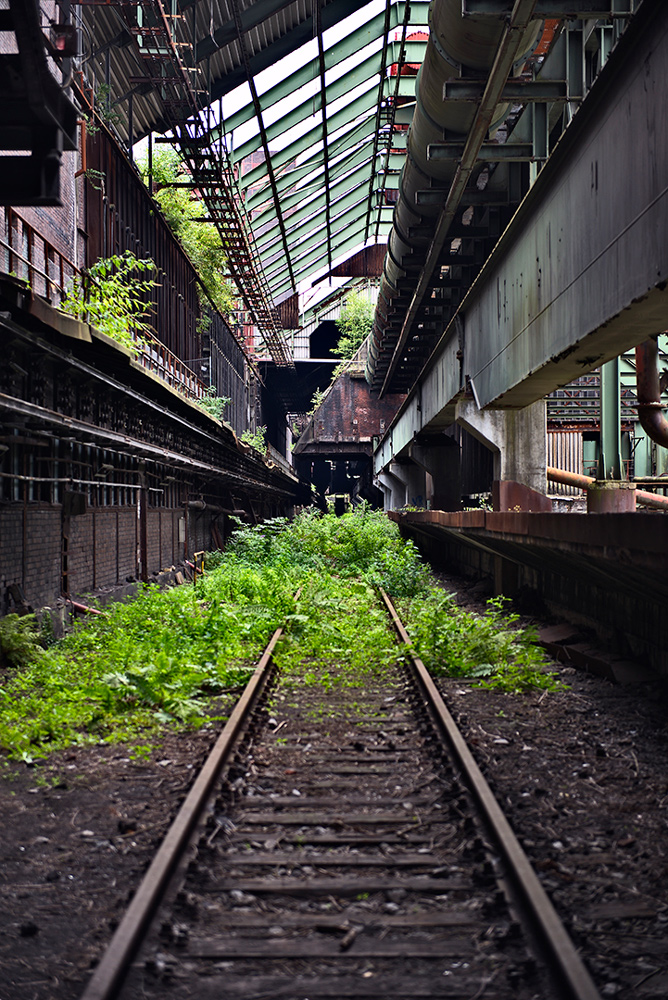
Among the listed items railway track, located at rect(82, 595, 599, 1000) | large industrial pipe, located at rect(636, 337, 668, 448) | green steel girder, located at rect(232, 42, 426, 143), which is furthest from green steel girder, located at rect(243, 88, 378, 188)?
railway track, located at rect(82, 595, 599, 1000)

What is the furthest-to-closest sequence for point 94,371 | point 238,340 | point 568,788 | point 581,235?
point 238,340 < point 94,371 < point 581,235 < point 568,788

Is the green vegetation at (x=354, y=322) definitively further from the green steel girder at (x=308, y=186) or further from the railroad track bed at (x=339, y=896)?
the railroad track bed at (x=339, y=896)

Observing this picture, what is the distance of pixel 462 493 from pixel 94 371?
14232 millimetres

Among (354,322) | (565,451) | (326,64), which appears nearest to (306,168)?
(326,64)

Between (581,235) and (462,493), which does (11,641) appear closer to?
(581,235)

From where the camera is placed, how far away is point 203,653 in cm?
866

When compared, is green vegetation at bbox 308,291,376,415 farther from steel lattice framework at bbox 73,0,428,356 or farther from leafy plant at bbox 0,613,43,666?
leafy plant at bbox 0,613,43,666

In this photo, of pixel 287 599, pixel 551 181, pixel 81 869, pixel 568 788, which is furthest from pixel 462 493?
pixel 81 869

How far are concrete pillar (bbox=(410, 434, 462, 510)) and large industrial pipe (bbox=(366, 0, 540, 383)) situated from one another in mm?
8288

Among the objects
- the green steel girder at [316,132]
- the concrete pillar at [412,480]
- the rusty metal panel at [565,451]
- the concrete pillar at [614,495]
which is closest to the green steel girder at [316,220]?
the green steel girder at [316,132]

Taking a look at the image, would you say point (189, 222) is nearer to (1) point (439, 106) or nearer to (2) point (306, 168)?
(2) point (306, 168)

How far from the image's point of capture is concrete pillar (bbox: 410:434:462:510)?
2261cm

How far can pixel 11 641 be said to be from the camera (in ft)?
28.6

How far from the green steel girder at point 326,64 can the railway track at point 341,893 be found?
63.1 ft
